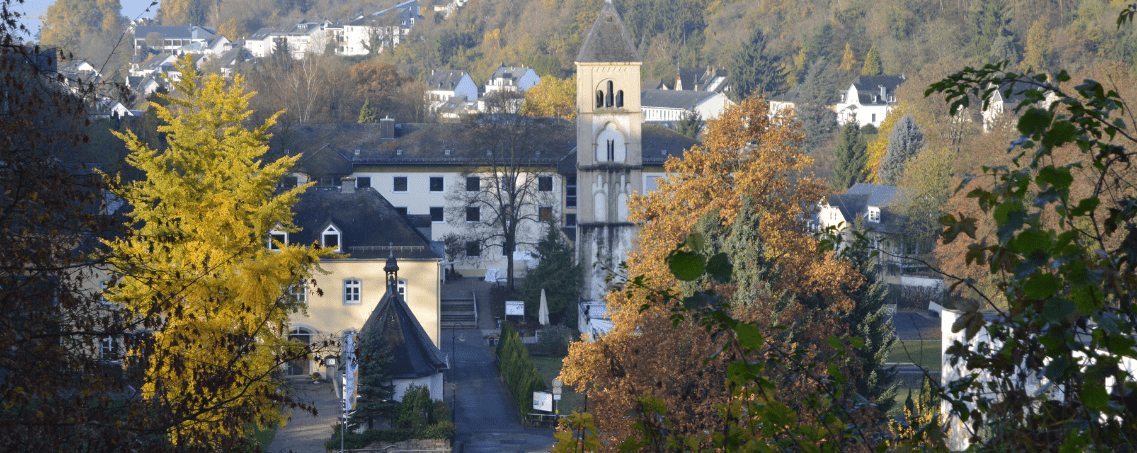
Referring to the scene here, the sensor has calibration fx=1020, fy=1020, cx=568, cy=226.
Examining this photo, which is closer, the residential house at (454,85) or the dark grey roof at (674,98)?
the dark grey roof at (674,98)

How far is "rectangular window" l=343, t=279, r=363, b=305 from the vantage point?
30609 mm

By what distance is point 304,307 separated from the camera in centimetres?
1714

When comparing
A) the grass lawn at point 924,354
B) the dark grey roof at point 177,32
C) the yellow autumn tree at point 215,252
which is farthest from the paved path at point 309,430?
the dark grey roof at point 177,32

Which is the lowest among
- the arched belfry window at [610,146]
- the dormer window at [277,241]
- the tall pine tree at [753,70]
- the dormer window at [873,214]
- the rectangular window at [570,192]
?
the dormer window at [277,241]

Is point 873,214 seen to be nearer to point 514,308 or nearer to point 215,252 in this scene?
point 514,308

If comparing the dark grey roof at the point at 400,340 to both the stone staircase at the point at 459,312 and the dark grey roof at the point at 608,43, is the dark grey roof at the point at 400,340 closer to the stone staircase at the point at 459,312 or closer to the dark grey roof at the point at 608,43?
the stone staircase at the point at 459,312

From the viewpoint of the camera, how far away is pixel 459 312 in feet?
134

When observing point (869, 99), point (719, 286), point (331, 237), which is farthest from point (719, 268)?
point (869, 99)

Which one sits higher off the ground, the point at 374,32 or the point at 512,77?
the point at 374,32

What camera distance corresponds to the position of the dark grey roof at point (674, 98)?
324 feet

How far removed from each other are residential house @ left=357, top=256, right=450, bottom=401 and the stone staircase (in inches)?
492

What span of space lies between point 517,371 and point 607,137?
1455 cm

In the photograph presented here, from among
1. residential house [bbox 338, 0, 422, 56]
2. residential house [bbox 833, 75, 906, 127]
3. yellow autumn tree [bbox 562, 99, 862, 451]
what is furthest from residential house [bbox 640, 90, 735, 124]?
yellow autumn tree [bbox 562, 99, 862, 451]

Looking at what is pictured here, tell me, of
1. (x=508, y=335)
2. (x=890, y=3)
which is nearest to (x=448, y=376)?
(x=508, y=335)
